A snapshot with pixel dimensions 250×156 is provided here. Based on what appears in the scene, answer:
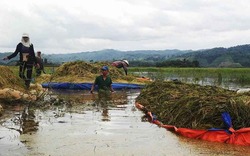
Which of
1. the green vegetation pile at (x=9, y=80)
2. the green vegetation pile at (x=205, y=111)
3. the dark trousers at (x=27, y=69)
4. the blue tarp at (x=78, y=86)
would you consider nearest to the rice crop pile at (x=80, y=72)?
the blue tarp at (x=78, y=86)

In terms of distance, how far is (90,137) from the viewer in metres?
6.50

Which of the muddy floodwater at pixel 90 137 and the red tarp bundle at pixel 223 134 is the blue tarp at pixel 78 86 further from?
the red tarp bundle at pixel 223 134

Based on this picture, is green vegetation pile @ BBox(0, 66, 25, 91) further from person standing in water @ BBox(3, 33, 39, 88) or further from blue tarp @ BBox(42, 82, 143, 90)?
blue tarp @ BBox(42, 82, 143, 90)

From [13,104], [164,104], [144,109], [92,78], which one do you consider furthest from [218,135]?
[92,78]

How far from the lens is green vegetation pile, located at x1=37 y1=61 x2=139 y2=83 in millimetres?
16453

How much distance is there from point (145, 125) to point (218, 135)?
5.63 ft

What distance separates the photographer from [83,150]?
5.68 meters

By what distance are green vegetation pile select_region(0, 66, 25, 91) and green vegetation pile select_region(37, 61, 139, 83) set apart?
501 centimetres

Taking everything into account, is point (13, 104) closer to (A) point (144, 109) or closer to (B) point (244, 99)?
(A) point (144, 109)

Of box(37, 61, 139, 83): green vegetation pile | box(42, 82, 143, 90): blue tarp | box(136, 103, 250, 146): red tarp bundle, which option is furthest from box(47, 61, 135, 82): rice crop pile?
box(136, 103, 250, 146): red tarp bundle

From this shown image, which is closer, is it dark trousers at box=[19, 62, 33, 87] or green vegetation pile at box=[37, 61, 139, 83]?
dark trousers at box=[19, 62, 33, 87]

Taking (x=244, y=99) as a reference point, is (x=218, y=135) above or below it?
below

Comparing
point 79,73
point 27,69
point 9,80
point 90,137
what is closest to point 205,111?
point 90,137

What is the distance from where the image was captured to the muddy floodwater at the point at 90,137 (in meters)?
5.66
